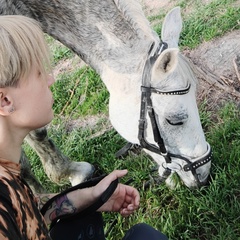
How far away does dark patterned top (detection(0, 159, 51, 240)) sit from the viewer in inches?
59.7

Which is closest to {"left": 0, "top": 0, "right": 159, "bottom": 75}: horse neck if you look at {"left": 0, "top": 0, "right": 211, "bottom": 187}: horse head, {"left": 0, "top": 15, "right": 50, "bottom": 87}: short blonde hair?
{"left": 0, "top": 0, "right": 211, "bottom": 187}: horse head

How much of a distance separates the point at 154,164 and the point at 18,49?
2.40m

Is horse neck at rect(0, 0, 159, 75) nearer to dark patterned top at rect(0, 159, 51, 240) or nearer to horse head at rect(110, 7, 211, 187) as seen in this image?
horse head at rect(110, 7, 211, 187)

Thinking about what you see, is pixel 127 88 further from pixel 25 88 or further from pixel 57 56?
pixel 57 56

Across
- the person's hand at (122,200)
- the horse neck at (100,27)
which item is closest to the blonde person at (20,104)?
the person's hand at (122,200)

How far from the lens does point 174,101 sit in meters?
3.11

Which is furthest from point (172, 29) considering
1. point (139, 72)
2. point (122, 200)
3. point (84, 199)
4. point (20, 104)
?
point (20, 104)

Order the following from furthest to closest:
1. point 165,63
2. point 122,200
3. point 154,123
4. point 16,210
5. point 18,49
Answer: point 154,123
point 165,63
point 122,200
point 18,49
point 16,210

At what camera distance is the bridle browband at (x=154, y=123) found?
3180 mm

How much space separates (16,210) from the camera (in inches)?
64.9

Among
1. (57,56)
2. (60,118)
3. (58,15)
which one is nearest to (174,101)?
(58,15)

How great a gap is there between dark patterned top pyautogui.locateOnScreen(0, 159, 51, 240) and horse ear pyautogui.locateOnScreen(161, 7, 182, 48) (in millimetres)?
1864

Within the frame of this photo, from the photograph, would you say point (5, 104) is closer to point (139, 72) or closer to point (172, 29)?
point (139, 72)

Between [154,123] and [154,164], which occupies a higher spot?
[154,123]
